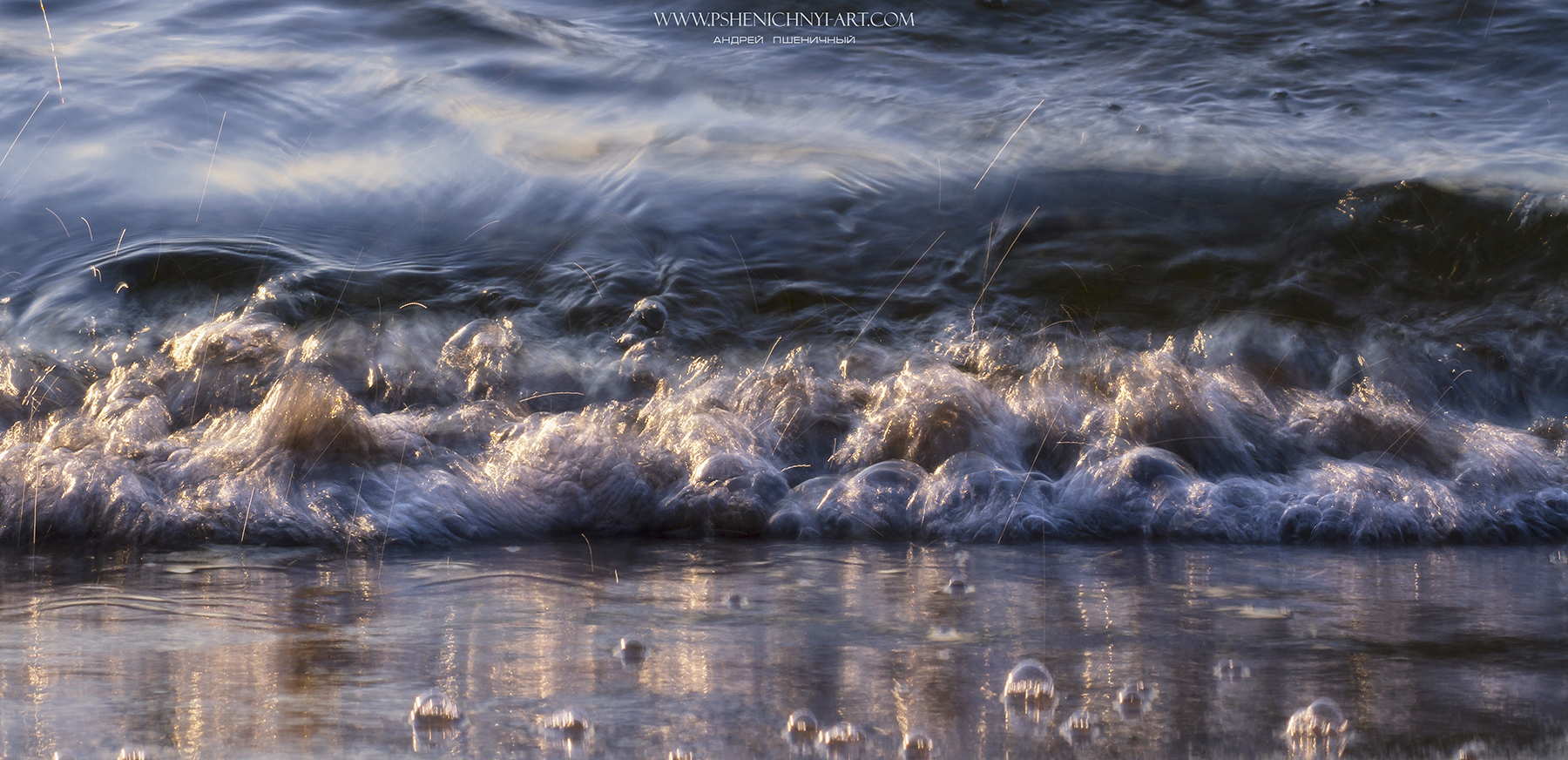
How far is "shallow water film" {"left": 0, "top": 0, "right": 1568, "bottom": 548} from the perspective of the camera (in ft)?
9.55

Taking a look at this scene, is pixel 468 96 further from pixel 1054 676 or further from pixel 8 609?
pixel 1054 676

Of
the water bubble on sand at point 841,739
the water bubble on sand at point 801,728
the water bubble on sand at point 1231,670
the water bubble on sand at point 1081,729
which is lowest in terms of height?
the water bubble on sand at point 1231,670

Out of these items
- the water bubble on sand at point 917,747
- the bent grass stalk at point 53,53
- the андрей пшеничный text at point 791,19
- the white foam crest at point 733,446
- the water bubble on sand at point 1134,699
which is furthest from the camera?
the андрей пшеничный text at point 791,19

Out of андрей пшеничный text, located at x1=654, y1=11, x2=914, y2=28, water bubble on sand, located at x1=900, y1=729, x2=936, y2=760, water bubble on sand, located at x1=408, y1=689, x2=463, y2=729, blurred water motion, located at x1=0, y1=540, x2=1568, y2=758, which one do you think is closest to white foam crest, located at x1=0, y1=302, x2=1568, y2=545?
blurred water motion, located at x1=0, y1=540, x2=1568, y2=758

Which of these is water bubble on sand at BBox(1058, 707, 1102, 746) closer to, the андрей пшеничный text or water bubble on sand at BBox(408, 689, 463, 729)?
water bubble on sand at BBox(408, 689, 463, 729)

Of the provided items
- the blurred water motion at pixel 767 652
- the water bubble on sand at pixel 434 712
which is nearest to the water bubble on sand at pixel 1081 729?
the blurred water motion at pixel 767 652

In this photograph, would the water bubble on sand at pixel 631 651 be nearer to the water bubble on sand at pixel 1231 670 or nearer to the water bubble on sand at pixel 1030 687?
the water bubble on sand at pixel 1030 687

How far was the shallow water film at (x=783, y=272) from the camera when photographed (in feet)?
9.55

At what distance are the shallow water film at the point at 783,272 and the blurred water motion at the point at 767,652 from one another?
317 mm

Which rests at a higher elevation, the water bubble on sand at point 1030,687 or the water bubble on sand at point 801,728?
the water bubble on sand at point 801,728

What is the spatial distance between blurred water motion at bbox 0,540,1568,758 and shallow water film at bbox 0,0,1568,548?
317 mm

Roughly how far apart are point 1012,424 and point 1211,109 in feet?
9.30

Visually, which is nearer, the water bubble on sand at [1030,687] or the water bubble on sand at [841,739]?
the water bubble on sand at [841,739]

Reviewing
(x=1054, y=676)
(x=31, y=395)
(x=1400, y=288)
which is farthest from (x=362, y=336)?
(x=1400, y=288)
